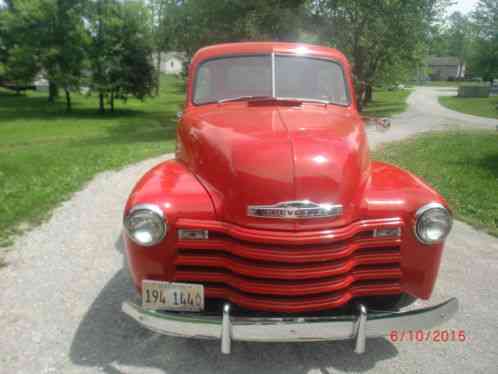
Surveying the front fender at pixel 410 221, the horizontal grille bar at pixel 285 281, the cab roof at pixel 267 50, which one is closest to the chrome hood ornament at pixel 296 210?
the front fender at pixel 410 221

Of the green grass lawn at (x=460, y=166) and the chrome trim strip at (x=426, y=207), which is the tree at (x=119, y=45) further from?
the chrome trim strip at (x=426, y=207)

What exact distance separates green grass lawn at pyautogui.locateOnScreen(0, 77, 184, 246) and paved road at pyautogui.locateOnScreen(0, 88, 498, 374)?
106cm

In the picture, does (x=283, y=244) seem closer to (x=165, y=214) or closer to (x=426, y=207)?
(x=165, y=214)

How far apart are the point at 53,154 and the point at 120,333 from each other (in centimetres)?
809

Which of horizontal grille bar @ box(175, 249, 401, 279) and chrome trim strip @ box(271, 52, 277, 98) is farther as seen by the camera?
chrome trim strip @ box(271, 52, 277, 98)

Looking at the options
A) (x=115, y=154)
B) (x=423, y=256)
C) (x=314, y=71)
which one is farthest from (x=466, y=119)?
(x=423, y=256)

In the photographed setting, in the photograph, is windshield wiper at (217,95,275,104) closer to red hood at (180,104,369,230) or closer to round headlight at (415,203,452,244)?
red hood at (180,104,369,230)

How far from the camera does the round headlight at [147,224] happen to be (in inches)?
97.0

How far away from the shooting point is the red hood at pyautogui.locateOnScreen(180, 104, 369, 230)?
2.45m

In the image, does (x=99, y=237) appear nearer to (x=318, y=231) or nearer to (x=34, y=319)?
(x=34, y=319)

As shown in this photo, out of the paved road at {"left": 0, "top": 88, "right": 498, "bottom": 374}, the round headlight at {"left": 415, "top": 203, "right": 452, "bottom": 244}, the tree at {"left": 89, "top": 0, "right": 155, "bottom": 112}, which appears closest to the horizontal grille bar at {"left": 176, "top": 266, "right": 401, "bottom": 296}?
the round headlight at {"left": 415, "top": 203, "right": 452, "bottom": 244}

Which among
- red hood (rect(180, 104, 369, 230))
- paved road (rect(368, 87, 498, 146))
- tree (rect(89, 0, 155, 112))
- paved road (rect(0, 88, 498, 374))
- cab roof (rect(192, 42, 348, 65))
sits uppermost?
tree (rect(89, 0, 155, 112))
